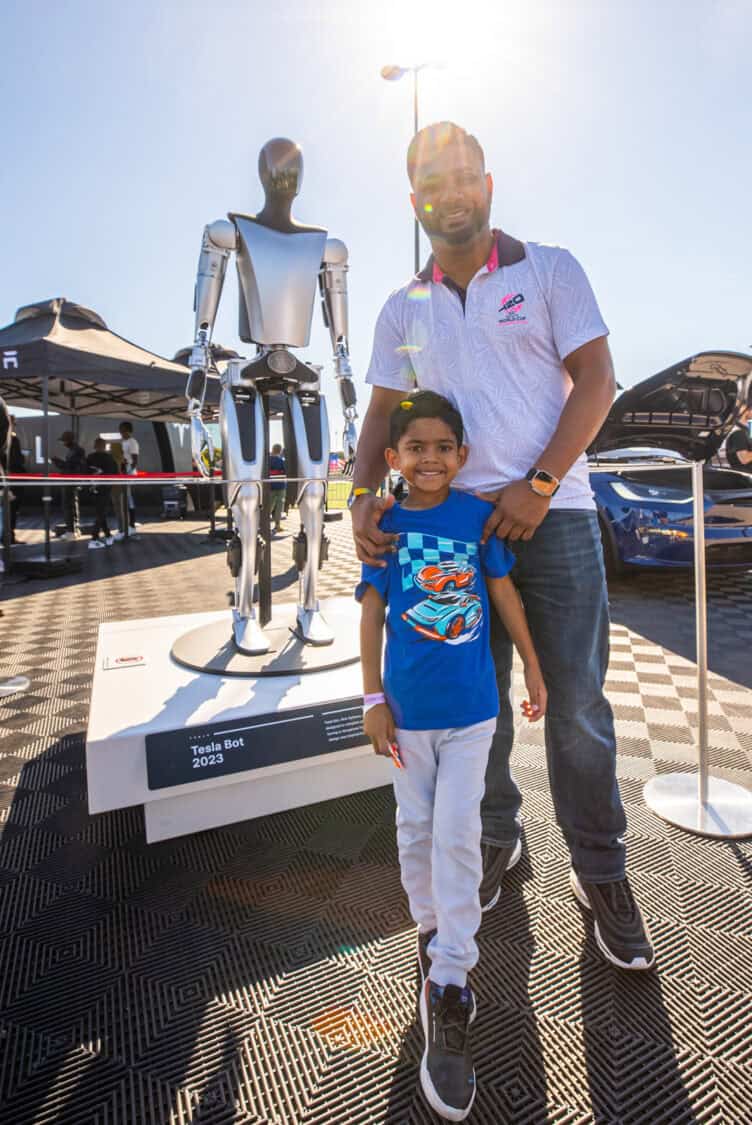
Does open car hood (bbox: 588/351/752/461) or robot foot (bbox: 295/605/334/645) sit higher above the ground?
open car hood (bbox: 588/351/752/461)

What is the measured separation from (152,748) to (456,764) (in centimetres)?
95

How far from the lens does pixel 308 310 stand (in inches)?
122

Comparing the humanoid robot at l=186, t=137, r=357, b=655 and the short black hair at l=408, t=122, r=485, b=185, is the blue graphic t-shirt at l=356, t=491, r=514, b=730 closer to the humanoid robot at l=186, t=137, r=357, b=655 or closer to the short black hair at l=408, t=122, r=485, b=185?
the short black hair at l=408, t=122, r=485, b=185

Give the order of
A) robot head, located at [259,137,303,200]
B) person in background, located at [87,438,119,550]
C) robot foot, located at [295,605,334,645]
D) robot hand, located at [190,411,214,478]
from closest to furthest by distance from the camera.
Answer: robot foot, located at [295,605,334,645], robot head, located at [259,137,303,200], robot hand, located at [190,411,214,478], person in background, located at [87,438,119,550]

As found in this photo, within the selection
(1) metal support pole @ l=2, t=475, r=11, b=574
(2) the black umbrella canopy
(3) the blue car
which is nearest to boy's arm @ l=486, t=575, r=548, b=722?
(3) the blue car

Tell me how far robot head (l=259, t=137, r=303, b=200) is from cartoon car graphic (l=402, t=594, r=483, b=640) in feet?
8.36

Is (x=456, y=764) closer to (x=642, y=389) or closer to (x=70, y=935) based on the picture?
(x=70, y=935)

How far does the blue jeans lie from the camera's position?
149cm

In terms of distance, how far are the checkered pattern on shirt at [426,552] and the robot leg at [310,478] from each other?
175 cm

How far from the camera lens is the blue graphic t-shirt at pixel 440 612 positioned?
4.15 ft

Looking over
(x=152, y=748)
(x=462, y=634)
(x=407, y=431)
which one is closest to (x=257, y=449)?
(x=152, y=748)

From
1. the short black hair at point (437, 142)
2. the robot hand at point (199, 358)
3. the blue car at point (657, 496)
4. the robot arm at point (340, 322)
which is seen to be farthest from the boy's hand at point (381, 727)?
the blue car at point (657, 496)

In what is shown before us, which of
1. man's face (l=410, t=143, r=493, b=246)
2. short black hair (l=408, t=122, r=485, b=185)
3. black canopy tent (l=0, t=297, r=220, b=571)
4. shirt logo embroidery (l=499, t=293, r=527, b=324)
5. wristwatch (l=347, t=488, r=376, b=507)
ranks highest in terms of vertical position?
black canopy tent (l=0, t=297, r=220, b=571)

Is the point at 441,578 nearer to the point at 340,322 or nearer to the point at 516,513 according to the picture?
the point at 516,513
